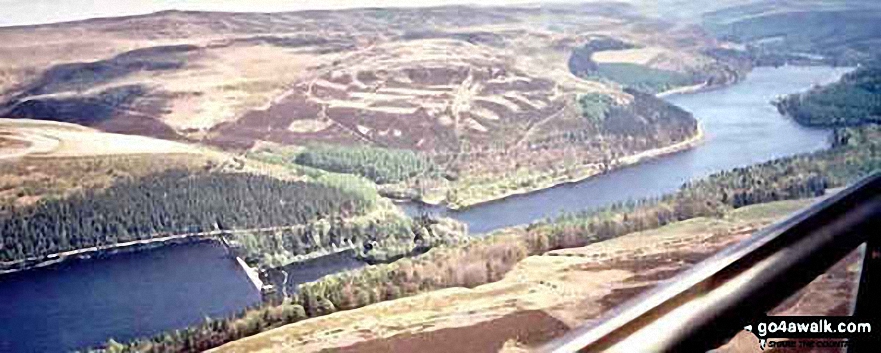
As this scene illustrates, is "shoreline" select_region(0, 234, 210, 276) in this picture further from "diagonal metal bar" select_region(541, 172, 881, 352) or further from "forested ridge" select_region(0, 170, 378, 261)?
"diagonal metal bar" select_region(541, 172, 881, 352)

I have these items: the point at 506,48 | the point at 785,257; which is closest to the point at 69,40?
the point at 506,48

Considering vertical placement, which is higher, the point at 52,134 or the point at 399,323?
the point at 52,134

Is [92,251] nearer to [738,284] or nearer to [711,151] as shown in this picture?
[738,284]

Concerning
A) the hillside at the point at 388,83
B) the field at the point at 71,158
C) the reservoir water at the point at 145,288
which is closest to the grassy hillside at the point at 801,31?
the hillside at the point at 388,83

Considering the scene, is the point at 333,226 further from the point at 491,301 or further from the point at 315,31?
the point at 315,31

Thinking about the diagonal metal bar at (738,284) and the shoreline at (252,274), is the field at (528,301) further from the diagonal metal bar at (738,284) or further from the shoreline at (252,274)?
the diagonal metal bar at (738,284)

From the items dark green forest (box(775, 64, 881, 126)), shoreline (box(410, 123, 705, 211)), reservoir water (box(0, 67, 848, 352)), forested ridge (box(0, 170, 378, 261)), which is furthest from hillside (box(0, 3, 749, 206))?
dark green forest (box(775, 64, 881, 126))
